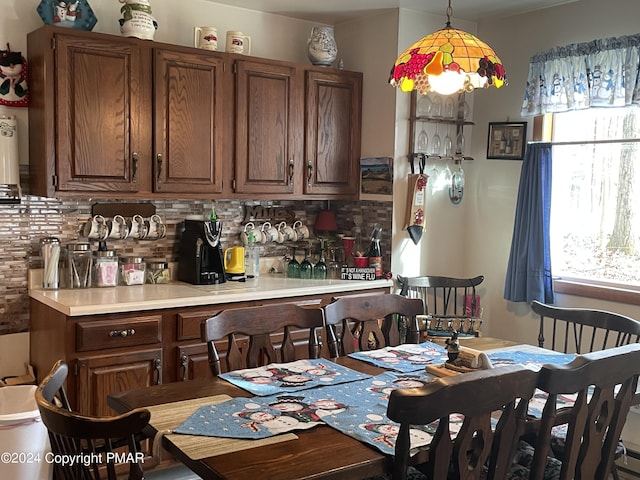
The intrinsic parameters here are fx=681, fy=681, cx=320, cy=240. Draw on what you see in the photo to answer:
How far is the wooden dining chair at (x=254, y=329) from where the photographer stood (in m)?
2.47

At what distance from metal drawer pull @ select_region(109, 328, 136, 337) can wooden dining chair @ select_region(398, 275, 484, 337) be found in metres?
1.48

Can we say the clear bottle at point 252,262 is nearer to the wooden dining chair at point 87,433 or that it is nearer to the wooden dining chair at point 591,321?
the wooden dining chair at point 591,321

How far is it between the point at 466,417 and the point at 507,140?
110 inches

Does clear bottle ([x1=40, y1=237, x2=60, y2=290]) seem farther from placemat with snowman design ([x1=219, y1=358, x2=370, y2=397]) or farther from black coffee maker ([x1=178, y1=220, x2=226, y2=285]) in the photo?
placemat with snowman design ([x1=219, y1=358, x2=370, y2=397])

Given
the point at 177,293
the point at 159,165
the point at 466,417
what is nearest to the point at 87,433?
the point at 466,417

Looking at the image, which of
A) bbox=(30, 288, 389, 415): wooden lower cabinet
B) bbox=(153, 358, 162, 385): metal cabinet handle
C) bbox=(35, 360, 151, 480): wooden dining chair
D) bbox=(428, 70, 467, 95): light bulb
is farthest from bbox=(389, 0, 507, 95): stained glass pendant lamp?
bbox=(153, 358, 162, 385): metal cabinet handle

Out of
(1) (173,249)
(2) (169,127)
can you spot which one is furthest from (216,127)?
(1) (173,249)

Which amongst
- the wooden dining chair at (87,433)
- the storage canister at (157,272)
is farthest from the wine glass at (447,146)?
the wooden dining chair at (87,433)

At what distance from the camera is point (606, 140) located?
12.0 ft

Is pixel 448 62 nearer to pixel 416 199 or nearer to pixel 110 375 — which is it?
pixel 416 199

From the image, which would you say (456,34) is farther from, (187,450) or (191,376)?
(191,376)

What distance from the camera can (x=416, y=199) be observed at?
158 inches

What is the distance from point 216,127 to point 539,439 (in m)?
2.44

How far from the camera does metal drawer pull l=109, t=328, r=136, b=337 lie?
10.1 ft
